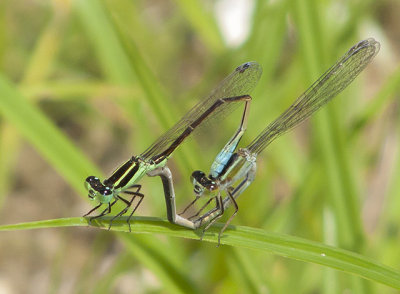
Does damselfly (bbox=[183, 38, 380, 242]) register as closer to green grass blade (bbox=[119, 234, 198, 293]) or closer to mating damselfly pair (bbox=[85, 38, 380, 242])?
mating damselfly pair (bbox=[85, 38, 380, 242])

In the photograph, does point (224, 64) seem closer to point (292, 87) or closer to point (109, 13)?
point (292, 87)

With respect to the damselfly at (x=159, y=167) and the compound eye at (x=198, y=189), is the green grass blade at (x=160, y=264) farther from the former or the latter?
the compound eye at (x=198, y=189)

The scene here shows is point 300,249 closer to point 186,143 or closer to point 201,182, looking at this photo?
point 201,182

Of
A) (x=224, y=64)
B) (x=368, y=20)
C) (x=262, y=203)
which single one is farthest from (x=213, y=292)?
(x=368, y=20)

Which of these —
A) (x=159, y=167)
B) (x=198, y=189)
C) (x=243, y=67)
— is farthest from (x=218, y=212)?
(x=243, y=67)

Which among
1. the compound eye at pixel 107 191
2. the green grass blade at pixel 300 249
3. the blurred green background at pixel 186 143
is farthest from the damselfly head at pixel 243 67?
the green grass blade at pixel 300 249

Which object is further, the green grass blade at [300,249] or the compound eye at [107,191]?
the compound eye at [107,191]
